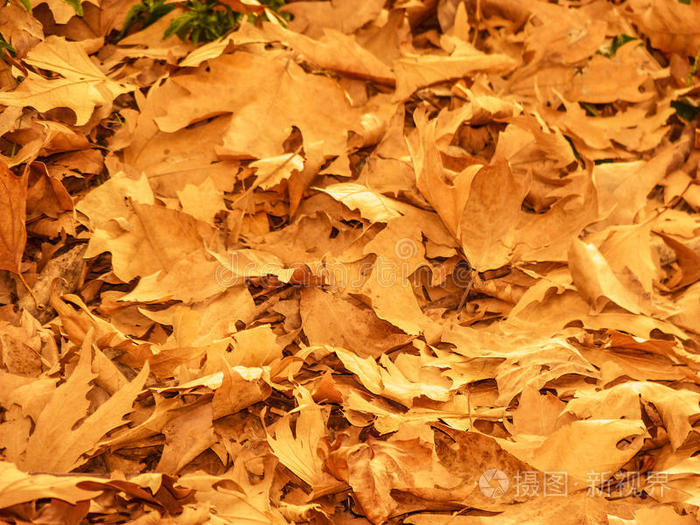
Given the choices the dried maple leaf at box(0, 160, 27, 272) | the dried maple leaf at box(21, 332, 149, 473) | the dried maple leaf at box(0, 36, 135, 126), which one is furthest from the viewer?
the dried maple leaf at box(0, 36, 135, 126)

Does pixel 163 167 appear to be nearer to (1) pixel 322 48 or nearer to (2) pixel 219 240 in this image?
(2) pixel 219 240

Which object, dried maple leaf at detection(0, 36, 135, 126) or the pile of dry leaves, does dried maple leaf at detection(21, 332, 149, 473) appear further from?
dried maple leaf at detection(0, 36, 135, 126)

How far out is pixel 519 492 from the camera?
1249 millimetres

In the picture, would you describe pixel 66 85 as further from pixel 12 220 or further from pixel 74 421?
pixel 74 421

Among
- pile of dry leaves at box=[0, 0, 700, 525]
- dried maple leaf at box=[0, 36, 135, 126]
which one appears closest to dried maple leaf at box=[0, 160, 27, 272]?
pile of dry leaves at box=[0, 0, 700, 525]

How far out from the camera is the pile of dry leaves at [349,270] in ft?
4.05

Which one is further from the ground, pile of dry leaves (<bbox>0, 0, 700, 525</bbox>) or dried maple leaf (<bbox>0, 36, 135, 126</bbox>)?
dried maple leaf (<bbox>0, 36, 135, 126</bbox>)

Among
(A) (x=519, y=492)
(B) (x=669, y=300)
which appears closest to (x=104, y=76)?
(A) (x=519, y=492)

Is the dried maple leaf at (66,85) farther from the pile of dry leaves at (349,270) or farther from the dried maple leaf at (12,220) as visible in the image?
the dried maple leaf at (12,220)

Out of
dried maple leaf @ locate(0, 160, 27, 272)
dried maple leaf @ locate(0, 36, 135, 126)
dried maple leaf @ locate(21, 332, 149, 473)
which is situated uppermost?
dried maple leaf @ locate(0, 36, 135, 126)

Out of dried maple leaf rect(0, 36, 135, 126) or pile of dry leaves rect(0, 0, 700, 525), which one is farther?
dried maple leaf rect(0, 36, 135, 126)

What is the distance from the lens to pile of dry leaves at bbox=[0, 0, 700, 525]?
1.23 m

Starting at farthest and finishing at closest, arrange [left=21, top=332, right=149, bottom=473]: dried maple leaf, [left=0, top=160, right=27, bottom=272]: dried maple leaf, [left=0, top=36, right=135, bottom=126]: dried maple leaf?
1. [left=0, top=36, right=135, bottom=126]: dried maple leaf
2. [left=0, top=160, right=27, bottom=272]: dried maple leaf
3. [left=21, top=332, right=149, bottom=473]: dried maple leaf

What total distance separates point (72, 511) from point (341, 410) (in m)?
0.52
